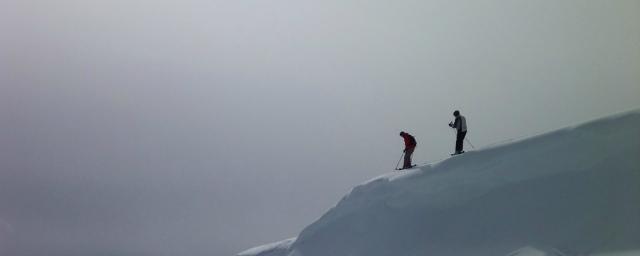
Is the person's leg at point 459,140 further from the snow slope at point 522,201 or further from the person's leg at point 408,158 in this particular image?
the person's leg at point 408,158

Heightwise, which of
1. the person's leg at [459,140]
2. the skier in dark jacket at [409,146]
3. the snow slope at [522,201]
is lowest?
the snow slope at [522,201]

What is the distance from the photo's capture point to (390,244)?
1157 centimetres

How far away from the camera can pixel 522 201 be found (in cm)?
970

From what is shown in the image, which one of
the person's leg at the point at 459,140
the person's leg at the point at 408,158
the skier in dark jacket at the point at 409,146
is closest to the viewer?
the person's leg at the point at 459,140

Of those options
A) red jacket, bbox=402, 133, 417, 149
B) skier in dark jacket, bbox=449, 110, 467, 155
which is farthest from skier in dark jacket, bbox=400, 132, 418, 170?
skier in dark jacket, bbox=449, 110, 467, 155

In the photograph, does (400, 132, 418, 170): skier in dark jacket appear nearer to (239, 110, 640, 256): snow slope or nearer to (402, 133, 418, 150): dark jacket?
(402, 133, 418, 150): dark jacket

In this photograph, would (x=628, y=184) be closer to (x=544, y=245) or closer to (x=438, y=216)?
(x=544, y=245)

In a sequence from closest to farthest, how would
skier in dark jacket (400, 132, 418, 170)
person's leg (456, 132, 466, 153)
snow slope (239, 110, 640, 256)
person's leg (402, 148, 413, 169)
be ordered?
snow slope (239, 110, 640, 256)
person's leg (456, 132, 466, 153)
person's leg (402, 148, 413, 169)
skier in dark jacket (400, 132, 418, 170)

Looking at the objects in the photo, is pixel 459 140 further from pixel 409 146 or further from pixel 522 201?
pixel 522 201

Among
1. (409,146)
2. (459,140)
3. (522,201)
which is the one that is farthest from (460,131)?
(522,201)

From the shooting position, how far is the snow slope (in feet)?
28.5

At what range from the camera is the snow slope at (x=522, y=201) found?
8680 mm

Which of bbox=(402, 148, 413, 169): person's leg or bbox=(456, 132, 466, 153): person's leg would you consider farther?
bbox=(402, 148, 413, 169): person's leg

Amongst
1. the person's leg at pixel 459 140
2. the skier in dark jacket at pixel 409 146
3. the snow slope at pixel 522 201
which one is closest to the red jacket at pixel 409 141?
the skier in dark jacket at pixel 409 146
